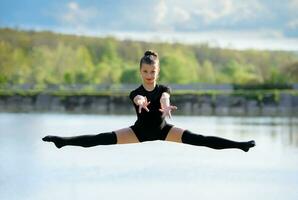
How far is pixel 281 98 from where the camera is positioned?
198 ft

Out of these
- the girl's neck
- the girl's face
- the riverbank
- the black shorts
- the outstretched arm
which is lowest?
the riverbank

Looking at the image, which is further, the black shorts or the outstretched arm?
the black shorts

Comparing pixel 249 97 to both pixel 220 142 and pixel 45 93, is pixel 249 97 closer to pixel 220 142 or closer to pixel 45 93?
pixel 45 93

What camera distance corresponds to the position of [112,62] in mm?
115438

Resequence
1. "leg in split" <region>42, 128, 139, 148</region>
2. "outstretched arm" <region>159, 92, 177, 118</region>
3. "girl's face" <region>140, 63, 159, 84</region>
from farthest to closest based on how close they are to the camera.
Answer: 1. "leg in split" <region>42, 128, 139, 148</region>
2. "girl's face" <region>140, 63, 159, 84</region>
3. "outstretched arm" <region>159, 92, 177, 118</region>

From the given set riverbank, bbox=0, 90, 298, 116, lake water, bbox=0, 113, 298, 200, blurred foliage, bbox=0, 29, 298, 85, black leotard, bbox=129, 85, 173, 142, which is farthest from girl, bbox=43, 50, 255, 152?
blurred foliage, bbox=0, 29, 298, 85

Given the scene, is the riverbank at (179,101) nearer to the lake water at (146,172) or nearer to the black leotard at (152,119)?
the lake water at (146,172)

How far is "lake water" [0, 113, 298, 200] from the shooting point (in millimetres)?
13398

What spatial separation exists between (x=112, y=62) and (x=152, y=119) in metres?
105

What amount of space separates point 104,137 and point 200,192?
2572 millimetres

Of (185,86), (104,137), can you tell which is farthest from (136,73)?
(104,137)

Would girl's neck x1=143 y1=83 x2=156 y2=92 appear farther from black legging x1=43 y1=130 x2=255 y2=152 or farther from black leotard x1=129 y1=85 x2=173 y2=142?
black legging x1=43 y1=130 x2=255 y2=152

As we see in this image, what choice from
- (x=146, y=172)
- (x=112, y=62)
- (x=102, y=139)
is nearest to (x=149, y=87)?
(x=102, y=139)

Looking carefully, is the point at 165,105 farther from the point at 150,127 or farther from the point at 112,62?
the point at 112,62
